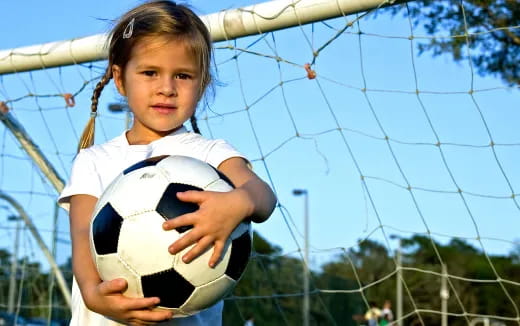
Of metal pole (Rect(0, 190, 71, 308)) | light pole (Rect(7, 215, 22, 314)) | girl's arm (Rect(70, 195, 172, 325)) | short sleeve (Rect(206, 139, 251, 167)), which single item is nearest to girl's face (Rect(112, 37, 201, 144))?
short sleeve (Rect(206, 139, 251, 167))

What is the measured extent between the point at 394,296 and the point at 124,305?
121 feet

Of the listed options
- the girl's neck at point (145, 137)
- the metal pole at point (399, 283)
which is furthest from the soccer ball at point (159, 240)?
the metal pole at point (399, 283)

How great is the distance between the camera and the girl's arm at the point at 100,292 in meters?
1.75

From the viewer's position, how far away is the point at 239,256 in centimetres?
184

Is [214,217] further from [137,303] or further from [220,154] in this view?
[220,154]

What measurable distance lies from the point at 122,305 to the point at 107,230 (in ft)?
0.54

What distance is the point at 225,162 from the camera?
2.05m

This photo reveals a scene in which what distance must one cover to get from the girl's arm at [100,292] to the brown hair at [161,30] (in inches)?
16.9

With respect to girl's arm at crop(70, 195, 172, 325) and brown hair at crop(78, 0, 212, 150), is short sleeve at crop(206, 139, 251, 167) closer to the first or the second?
brown hair at crop(78, 0, 212, 150)

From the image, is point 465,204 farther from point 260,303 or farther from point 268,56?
point 260,303

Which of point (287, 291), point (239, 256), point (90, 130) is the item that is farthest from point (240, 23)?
point (287, 291)

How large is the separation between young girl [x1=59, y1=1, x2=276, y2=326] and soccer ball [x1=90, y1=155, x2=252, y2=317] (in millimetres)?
39

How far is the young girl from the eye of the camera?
6.06 ft

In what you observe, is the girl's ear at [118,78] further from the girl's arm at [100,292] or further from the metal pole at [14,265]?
the metal pole at [14,265]
